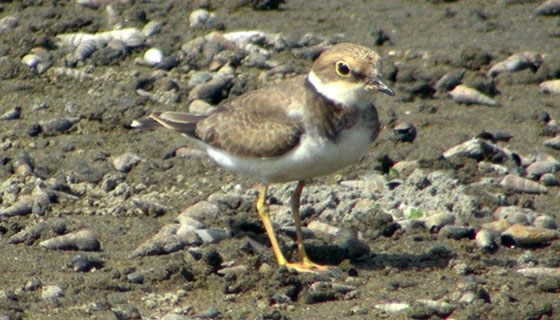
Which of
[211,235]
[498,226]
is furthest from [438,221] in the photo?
[211,235]

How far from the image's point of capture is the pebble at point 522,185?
27.6 feet

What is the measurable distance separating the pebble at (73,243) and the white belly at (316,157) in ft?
3.89

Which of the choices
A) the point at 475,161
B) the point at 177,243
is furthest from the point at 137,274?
the point at 475,161

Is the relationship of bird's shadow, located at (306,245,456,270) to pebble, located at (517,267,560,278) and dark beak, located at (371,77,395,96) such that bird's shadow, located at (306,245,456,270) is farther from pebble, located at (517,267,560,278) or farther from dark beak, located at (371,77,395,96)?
dark beak, located at (371,77,395,96)

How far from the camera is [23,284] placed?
6.93 m

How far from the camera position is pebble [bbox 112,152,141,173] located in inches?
348

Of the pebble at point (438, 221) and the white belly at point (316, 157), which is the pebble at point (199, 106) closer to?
the white belly at point (316, 157)

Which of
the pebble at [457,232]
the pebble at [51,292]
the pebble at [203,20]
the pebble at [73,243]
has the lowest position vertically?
the pebble at [203,20]

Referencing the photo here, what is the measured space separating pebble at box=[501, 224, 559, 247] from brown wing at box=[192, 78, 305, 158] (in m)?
1.54

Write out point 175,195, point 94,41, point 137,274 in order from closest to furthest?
point 137,274 → point 175,195 → point 94,41

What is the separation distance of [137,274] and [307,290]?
1027mm

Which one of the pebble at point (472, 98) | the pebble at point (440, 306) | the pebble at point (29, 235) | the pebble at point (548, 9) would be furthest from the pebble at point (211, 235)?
the pebble at point (548, 9)

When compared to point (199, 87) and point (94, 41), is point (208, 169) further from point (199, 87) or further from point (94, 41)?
point (94, 41)

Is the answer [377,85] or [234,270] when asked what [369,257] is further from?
[377,85]
